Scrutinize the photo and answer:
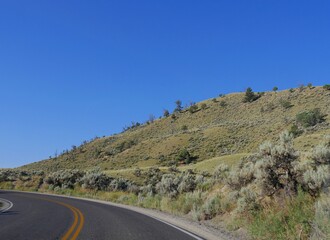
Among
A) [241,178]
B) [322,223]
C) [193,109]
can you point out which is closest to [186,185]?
[241,178]

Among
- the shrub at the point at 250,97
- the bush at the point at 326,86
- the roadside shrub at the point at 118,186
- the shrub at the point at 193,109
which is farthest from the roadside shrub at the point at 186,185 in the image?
the shrub at the point at 193,109

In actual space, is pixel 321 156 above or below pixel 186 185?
above

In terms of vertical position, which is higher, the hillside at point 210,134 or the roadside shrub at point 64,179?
the hillside at point 210,134

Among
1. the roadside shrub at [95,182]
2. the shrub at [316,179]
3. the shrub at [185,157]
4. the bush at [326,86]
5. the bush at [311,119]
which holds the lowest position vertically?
the shrub at [316,179]

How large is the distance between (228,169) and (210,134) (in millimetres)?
63200

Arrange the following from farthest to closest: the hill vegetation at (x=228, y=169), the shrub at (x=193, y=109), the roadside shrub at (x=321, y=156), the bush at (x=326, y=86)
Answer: the shrub at (x=193, y=109) → the bush at (x=326, y=86) → the roadside shrub at (x=321, y=156) → the hill vegetation at (x=228, y=169)

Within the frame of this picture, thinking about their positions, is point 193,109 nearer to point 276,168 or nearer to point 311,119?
point 311,119

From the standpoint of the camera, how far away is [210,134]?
3435 inches

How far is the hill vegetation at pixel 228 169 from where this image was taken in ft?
36.4

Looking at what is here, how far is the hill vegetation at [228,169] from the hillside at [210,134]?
34 centimetres

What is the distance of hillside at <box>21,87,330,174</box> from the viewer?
74188 millimetres

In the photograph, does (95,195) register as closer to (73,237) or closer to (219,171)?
(219,171)

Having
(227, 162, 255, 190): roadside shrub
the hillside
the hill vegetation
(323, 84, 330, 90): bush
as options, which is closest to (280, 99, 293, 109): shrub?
the hillside

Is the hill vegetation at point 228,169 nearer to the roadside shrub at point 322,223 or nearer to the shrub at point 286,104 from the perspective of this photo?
the roadside shrub at point 322,223
